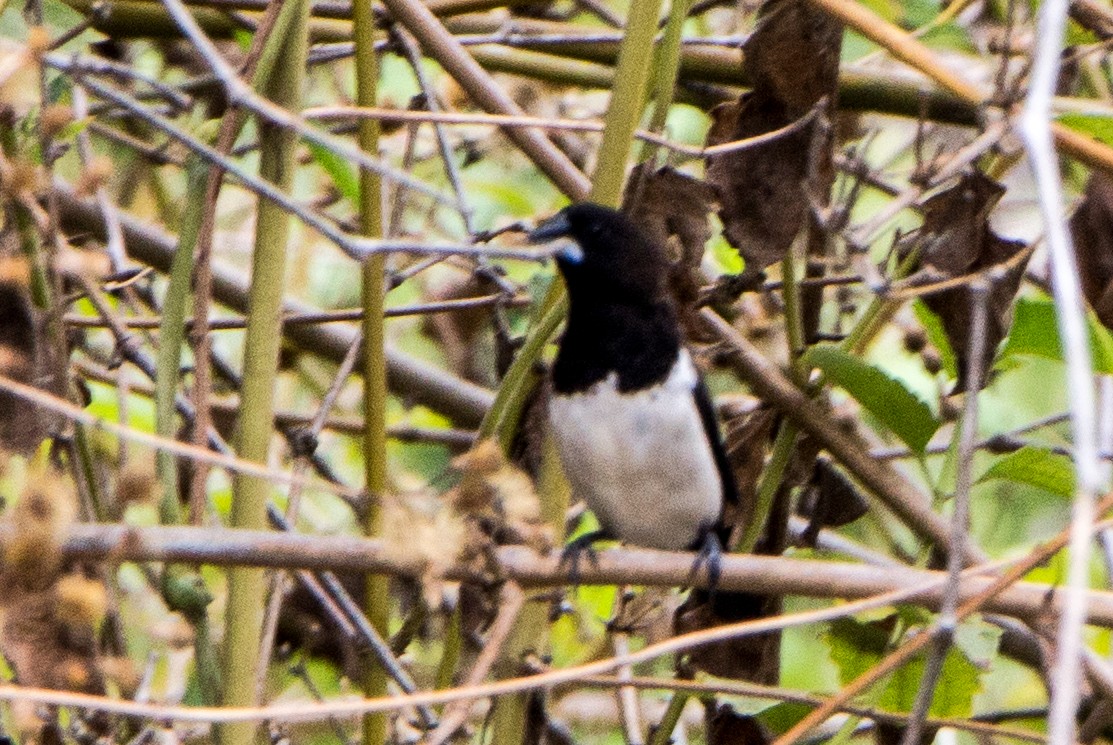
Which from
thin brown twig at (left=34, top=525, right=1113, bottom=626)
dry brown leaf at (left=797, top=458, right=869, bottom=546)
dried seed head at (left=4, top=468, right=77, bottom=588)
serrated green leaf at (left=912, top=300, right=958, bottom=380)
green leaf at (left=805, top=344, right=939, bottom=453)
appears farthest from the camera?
dry brown leaf at (left=797, top=458, right=869, bottom=546)

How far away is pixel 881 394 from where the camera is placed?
2.58m

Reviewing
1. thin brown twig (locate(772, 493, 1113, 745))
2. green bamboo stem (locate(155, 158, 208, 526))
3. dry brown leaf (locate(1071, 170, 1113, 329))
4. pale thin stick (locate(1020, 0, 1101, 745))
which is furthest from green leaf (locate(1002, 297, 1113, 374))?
green bamboo stem (locate(155, 158, 208, 526))

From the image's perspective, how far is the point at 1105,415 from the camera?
270 centimetres

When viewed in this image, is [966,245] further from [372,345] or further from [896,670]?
[372,345]

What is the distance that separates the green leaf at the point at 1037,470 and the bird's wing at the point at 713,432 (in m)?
0.79

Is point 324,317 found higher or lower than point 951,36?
lower

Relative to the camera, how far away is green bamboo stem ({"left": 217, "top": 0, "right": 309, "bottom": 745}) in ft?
7.04

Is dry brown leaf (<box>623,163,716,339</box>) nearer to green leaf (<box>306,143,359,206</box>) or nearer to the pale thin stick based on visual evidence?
green leaf (<box>306,143,359,206</box>)

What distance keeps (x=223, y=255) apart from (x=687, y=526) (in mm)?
1893

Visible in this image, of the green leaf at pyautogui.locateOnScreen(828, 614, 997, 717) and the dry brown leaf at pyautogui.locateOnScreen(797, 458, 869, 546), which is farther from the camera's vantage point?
the dry brown leaf at pyautogui.locateOnScreen(797, 458, 869, 546)

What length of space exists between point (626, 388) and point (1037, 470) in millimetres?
908

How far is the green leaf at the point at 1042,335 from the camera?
2.50 m

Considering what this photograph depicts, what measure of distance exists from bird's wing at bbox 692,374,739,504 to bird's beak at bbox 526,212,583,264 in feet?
1.55

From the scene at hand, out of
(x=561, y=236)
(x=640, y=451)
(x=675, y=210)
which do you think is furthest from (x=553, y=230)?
(x=640, y=451)
